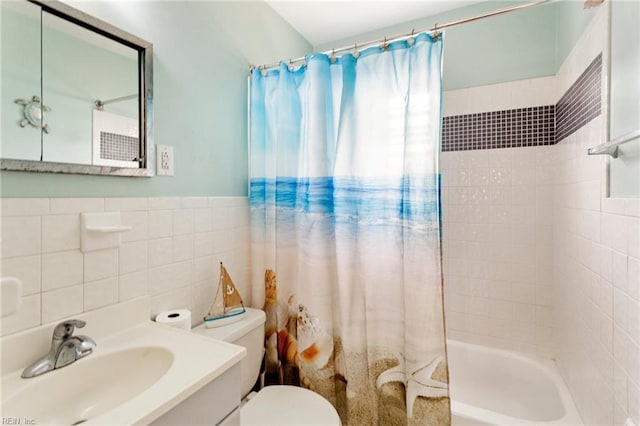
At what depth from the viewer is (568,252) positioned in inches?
62.3

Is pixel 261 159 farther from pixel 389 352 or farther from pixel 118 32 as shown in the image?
pixel 389 352

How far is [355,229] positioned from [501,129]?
4.02 ft

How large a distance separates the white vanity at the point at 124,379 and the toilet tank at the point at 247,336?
0.86ft

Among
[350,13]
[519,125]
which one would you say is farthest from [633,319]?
[350,13]

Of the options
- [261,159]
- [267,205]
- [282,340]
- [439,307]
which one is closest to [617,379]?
[439,307]

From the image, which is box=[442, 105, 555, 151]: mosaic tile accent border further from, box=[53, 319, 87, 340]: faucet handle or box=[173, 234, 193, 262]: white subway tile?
box=[53, 319, 87, 340]: faucet handle

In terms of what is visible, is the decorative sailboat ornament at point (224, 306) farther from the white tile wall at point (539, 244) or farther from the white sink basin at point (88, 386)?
the white tile wall at point (539, 244)

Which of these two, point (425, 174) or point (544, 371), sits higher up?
point (425, 174)

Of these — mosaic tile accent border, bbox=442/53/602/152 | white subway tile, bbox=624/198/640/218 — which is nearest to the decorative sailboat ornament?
white subway tile, bbox=624/198/640/218

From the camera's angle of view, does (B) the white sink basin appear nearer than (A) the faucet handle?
Yes

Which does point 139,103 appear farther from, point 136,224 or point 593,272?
point 593,272

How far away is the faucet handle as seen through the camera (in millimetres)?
911

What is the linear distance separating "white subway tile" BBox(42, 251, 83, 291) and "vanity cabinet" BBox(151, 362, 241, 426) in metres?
0.56

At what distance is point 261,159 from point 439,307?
1.18 metres
